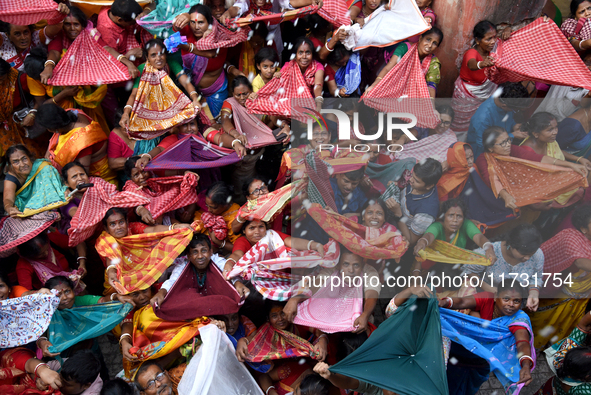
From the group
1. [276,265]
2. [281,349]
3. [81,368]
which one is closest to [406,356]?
[281,349]

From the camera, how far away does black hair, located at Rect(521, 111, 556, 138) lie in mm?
4648

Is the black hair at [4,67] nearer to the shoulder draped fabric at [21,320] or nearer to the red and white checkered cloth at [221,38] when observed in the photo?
the red and white checkered cloth at [221,38]

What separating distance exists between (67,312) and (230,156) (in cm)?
185

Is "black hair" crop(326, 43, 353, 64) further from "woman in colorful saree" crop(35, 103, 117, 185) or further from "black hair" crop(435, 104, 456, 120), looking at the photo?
"woman in colorful saree" crop(35, 103, 117, 185)

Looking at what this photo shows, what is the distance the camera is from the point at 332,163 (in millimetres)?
4531

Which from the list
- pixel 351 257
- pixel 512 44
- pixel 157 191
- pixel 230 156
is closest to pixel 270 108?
pixel 230 156

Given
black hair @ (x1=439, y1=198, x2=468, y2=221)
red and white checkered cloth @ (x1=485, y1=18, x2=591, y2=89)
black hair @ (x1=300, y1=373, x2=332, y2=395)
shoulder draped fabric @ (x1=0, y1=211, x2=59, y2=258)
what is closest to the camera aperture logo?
black hair @ (x1=439, y1=198, x2=468, y2=221)

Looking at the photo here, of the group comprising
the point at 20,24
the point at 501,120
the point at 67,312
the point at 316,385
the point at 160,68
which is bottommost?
the point at 316,385

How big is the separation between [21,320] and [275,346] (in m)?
1.82

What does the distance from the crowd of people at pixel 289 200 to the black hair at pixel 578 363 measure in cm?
2

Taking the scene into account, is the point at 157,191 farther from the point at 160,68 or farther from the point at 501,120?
the point at 501,120

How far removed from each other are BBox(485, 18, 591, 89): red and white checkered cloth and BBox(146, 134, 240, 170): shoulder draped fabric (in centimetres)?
262

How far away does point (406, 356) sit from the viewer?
3244mm

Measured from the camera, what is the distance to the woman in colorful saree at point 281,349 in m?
3.76
